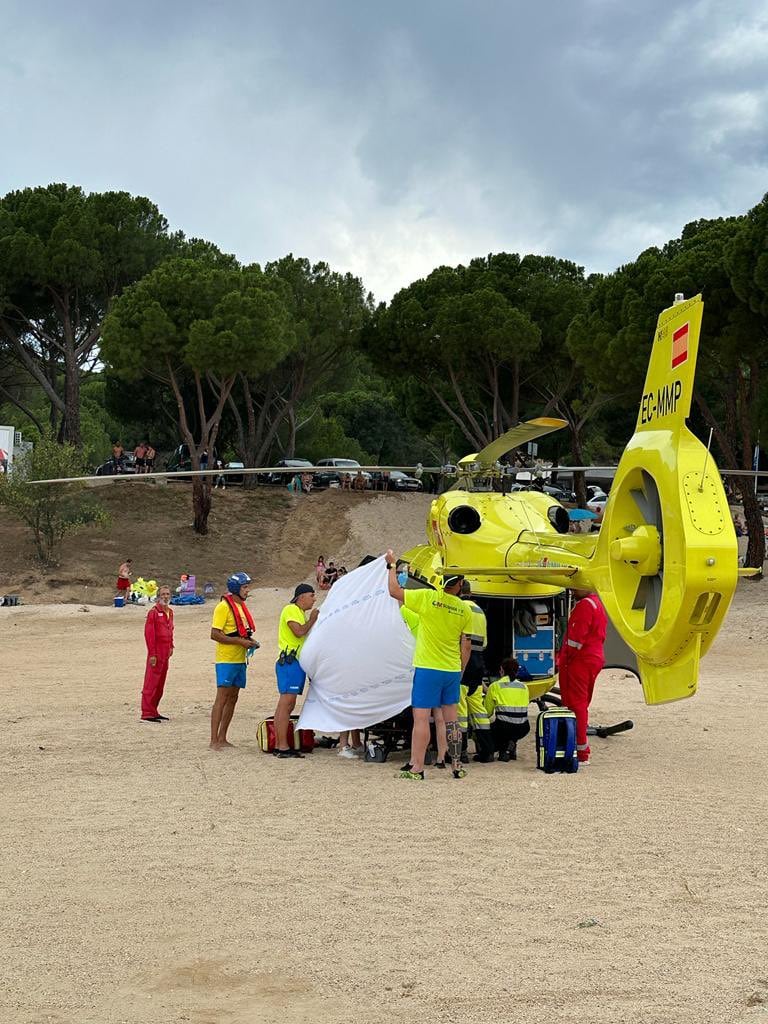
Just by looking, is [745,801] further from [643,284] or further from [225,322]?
[225,322]

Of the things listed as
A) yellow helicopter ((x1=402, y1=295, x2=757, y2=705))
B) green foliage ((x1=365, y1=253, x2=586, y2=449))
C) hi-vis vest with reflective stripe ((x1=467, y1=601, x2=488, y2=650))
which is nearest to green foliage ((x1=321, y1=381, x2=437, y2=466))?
green foliage ((x1=365, y1=253, x2=586, y2=449))

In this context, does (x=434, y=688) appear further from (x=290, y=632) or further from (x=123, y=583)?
(x=123, y=583)

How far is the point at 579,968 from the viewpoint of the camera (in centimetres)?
541

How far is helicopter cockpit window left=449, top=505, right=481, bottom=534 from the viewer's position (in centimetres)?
1067

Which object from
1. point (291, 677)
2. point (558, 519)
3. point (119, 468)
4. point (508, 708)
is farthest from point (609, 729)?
point (119, 468)

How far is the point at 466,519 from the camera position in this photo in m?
10.7

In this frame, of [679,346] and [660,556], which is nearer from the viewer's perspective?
[660,556]

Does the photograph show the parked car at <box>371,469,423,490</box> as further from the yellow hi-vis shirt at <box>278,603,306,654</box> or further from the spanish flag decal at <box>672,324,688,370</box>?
the spanish flag decal at <box>672,324,688,370</box>

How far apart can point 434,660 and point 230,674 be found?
216 centimetres

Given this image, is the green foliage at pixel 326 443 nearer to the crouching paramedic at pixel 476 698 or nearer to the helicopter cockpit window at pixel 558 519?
the helicopter cockpit window at pixel 558 519

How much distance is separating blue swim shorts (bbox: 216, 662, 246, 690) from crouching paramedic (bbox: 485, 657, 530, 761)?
2341mm

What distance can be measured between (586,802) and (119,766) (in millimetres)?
4086

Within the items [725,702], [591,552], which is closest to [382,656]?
[591,552]

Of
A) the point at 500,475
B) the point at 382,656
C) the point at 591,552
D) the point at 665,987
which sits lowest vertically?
the point at 665,987
